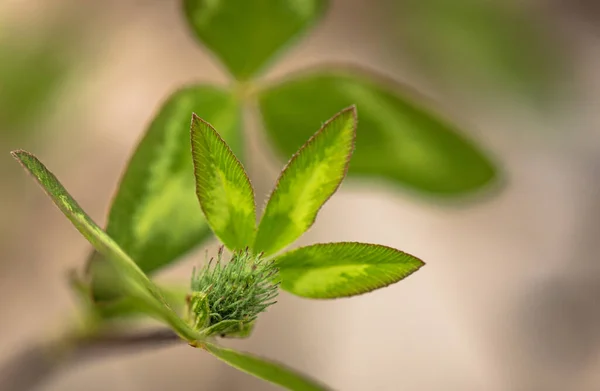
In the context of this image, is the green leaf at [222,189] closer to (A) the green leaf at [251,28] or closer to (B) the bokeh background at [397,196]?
(A) the green leaf at [251,28]

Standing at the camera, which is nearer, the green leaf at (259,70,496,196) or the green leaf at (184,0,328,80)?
the green leaf at (184,0,328,80)

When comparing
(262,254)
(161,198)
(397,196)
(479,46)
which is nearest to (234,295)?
(262,254)

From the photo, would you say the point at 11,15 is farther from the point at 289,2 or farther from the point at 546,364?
the point at 546,364

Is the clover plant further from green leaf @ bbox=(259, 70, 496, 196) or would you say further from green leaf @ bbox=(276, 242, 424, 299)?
green leaf @ bbox=(259, 70, 496, 196)

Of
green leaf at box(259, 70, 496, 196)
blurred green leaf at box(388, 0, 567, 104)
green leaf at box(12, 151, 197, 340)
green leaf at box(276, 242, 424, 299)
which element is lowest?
green leaf at box(12, 151, 197, 340)

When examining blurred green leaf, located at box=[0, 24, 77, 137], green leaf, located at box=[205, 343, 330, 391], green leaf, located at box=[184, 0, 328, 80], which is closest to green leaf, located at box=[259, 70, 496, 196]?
green leaf, located at box=[184, 0, 328, 80]

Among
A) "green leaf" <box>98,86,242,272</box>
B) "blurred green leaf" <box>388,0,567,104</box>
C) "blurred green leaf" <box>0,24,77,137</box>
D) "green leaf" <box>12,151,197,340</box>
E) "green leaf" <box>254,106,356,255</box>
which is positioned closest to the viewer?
"green leaf" <box>12,151,197,340</box>

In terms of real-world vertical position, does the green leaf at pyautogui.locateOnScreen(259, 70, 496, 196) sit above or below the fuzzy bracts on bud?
above

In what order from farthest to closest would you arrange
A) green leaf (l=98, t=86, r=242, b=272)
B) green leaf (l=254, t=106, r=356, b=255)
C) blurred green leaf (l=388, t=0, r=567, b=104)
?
blurred green leaf (l=388, t=0, r=567, b=104) → green leaf (l=98, t=86, r=242, b=272) → green leaf (l=254, t=106, r=356, b=255)
